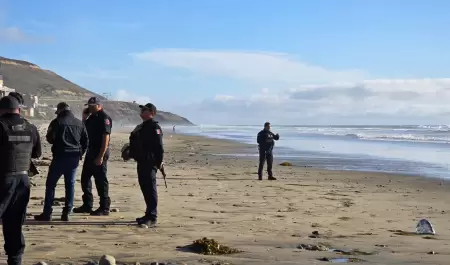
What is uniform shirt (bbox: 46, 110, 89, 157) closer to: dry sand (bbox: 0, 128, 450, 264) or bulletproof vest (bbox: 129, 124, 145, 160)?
bulletproof vest (bbox: 129, 124, 145, 160)

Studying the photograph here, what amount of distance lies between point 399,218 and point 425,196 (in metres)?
4.09

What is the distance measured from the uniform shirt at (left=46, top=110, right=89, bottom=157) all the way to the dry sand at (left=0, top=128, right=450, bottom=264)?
995 mm

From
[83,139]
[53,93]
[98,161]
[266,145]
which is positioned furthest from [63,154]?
[53,93]

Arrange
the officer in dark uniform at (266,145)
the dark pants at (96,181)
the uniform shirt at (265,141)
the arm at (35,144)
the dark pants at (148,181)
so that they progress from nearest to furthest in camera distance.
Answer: the arm at (35,144) → the dark pants at (148,181) → the dark pants at (96,181) → the officer in dark uniform at (266,145) → the uniform shirt at (265,141)

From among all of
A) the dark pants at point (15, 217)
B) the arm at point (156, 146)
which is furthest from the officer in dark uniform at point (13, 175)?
the arm at point (156, 146)

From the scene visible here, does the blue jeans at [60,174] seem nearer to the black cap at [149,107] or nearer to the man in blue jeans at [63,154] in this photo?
the man in blue jeans at [63,154]

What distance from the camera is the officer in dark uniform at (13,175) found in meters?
5.97

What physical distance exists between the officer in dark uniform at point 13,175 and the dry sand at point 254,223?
454 millimetres

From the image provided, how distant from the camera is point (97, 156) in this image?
31.7 feet

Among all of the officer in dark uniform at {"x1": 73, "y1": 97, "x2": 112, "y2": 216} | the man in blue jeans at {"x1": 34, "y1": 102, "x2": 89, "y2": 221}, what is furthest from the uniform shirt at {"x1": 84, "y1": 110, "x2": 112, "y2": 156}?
the man in blue jeans at {"x1": 34, "y1": 102, "x2": 89, "y2": 221}

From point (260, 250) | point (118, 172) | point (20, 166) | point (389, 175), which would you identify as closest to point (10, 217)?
point (20, 166)

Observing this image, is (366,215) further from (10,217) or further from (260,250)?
(10,217)

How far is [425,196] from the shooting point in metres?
14.2

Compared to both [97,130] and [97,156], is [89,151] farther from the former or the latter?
[97,130]
